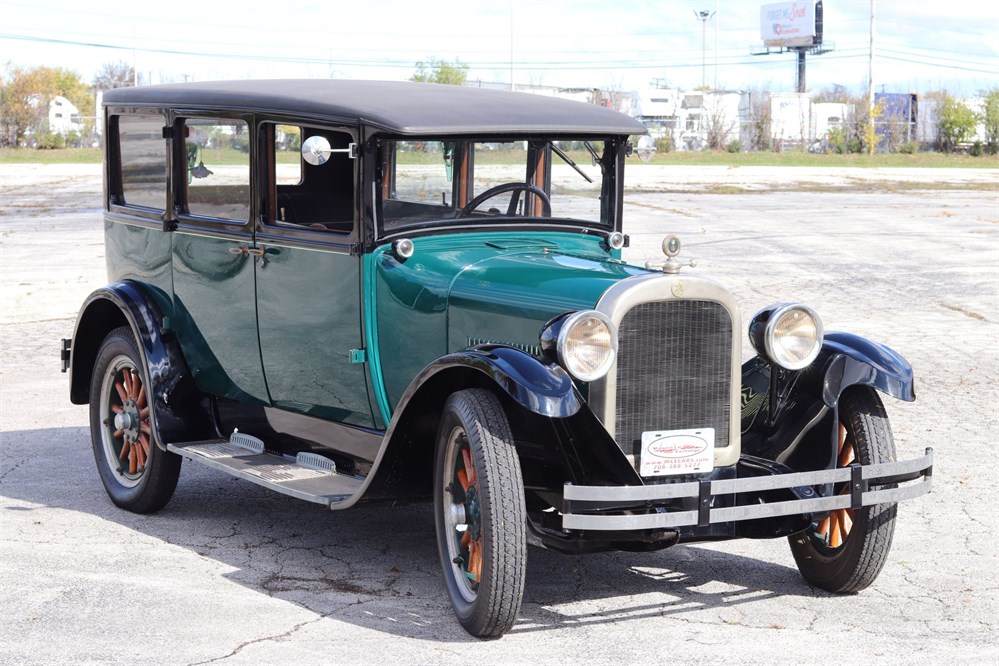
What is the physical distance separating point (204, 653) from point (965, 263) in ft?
45.2

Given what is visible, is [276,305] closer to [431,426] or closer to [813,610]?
[431,426]

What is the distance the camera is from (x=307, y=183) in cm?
555

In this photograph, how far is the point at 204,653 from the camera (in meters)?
4.12

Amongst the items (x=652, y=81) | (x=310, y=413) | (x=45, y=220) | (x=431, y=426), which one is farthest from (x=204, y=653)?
(x=652, y=81)

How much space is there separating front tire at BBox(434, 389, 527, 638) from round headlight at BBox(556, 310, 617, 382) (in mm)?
301

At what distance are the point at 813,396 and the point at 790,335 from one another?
0.35 m

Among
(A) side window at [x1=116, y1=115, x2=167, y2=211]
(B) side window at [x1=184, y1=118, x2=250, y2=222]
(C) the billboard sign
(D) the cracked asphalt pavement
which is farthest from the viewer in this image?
(C) the billboard sign

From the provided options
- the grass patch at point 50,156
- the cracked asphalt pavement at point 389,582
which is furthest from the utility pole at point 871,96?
the cracked asphalt pavement at point 389,582

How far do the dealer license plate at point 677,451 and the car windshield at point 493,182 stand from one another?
4.35 ft

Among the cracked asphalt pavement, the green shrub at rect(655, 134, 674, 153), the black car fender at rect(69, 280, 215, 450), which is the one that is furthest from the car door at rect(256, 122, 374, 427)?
the green shrub at rect(655, 134, 674, 153)

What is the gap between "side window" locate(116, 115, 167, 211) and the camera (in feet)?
20.4

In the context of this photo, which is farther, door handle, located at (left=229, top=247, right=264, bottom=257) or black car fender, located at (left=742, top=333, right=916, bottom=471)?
door handle, located at (left=229, top=247, right=264, bottom=257)

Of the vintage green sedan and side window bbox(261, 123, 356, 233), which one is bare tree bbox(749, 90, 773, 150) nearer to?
the vintage green sedan

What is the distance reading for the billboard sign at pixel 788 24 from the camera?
98875mm
